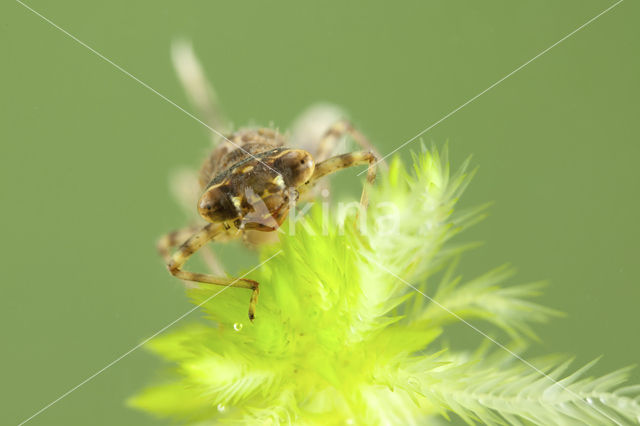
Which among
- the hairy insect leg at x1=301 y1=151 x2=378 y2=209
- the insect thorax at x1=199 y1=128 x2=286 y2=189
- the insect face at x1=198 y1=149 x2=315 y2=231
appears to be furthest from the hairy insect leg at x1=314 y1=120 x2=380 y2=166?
the insect face at x1=198 y1=149 x2=315 y2=231

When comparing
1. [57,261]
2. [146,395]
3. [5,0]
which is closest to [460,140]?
[146,395]

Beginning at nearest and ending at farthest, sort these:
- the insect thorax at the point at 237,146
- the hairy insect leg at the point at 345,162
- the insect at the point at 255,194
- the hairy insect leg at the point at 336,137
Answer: the insect at the point at 255,194, the hairy insect leg at the point at 345,162, the insect thorax at the point at 237,146, the hairy insect leg at the point at 336,137

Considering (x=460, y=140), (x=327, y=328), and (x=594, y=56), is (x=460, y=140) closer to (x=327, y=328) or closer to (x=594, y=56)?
(x=594, y=56)

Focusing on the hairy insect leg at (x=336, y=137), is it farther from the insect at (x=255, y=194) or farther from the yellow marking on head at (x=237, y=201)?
the yellow marking on head at (x=237, y=201)

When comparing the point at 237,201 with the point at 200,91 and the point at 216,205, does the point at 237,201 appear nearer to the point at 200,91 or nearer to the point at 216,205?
the point at 216,205

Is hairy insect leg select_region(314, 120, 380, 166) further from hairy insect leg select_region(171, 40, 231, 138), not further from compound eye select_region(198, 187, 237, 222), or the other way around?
compound eye select_region(198, 187, 237, 222)

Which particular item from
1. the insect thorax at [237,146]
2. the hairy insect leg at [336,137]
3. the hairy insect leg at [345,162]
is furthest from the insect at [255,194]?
the hairy insect leg at [336,137]

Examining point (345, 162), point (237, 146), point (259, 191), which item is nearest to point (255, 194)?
point (259, 191)
